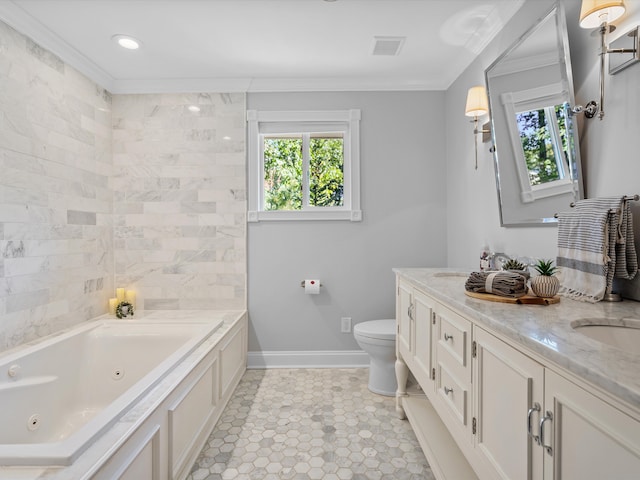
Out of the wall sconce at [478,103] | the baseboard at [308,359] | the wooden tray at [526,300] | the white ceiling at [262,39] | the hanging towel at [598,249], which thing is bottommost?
the baseboard at [308,359]

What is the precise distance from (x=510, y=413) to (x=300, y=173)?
246 cm

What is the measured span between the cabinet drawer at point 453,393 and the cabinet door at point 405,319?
452mm

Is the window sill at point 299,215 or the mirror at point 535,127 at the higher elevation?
the mirror at point 535,127

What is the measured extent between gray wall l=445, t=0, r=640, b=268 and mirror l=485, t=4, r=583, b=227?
55mm

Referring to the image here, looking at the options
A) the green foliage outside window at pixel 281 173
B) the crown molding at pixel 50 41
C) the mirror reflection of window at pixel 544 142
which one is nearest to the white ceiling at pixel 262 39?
the crown molding at pixel 50 41

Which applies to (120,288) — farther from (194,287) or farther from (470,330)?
(470,330)

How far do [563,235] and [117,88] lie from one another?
3.25m

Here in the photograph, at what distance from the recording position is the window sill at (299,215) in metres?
2.95

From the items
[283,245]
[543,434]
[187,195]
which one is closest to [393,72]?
[283,245]

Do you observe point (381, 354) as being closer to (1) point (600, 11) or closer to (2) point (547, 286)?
(2) point (547, 286)

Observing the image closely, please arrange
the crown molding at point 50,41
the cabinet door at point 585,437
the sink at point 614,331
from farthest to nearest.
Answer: the crown molding at point 50,41
the sink at point 614,331
the cabinet door at point 585,437

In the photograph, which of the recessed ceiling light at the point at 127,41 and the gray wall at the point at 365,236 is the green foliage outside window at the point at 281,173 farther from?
the recessed ceiling light at the point at 127,41

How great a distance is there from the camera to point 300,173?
308cm

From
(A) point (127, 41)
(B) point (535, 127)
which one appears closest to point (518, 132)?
(B) point (535, 127)
